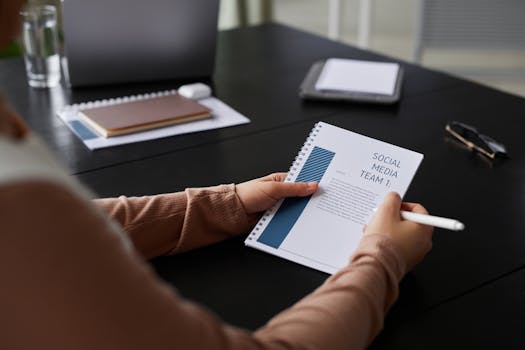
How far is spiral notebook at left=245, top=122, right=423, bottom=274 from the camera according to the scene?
100 cm

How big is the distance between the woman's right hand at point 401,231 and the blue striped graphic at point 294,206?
5.1 inches

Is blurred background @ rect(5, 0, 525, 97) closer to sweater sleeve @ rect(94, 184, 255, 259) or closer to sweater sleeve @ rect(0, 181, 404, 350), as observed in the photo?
sweater sleeve @ rect(94, 184, 255, 259)

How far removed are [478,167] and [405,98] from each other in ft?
1.28

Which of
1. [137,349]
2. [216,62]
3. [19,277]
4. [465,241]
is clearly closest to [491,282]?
[465,241]

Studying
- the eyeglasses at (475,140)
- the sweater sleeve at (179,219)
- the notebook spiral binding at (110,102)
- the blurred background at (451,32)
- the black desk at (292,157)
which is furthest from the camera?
the blurred background at (451,32)

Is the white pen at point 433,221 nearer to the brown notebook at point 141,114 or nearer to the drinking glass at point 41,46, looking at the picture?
the brown notebook at point 141,114

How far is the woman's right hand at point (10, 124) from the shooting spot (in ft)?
1.93

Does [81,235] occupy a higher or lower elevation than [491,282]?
higher

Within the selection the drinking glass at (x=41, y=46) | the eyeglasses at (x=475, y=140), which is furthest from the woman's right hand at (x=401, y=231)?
the drinking glass at (x=41, y=46)

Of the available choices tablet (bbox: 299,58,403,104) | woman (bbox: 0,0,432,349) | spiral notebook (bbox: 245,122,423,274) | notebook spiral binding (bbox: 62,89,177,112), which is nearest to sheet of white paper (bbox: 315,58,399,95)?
tablet (bbox: 299,58,403,104)

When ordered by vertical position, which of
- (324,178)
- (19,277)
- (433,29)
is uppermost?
(19,277)

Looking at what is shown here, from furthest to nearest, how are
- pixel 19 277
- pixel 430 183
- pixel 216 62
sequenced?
pixel 216 62, pixel 430 183, pixel 19 277

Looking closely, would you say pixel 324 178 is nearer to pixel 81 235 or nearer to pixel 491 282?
pixel 491 282

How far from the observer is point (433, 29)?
133 inches
